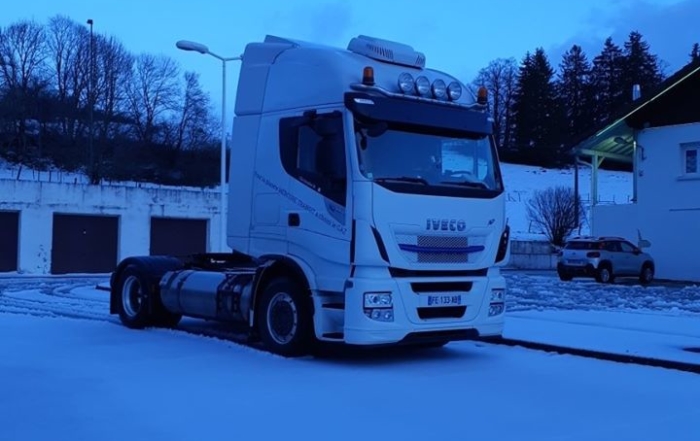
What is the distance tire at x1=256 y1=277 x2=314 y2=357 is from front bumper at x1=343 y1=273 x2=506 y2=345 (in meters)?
0.73

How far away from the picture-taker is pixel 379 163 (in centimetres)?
969

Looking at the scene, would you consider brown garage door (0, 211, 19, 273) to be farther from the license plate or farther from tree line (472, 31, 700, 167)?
tree line (472, 31, 700, 167)

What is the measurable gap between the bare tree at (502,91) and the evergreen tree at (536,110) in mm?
1706

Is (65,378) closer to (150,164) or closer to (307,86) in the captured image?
(307,86)

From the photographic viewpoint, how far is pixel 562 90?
116m

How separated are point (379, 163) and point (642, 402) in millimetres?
3798

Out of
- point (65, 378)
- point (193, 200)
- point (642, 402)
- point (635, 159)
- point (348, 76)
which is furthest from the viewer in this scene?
point (193, 200)

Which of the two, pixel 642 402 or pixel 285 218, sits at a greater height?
pixel 285 218

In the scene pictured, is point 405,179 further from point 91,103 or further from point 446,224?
point 91,103

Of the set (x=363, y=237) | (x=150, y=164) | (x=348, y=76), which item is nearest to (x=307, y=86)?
(x=348, y=76)

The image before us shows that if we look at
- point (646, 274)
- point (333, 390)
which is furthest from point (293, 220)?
point (646, 274)

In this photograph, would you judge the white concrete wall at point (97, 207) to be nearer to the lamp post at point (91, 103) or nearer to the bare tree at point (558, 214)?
the bare tree at point (558, 214)

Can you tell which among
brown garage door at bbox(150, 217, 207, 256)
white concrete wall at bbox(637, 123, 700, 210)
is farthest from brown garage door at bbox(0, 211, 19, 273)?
white concrete wall at bbox(637, 123, 700, 210)

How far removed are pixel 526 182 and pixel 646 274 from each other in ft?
169
